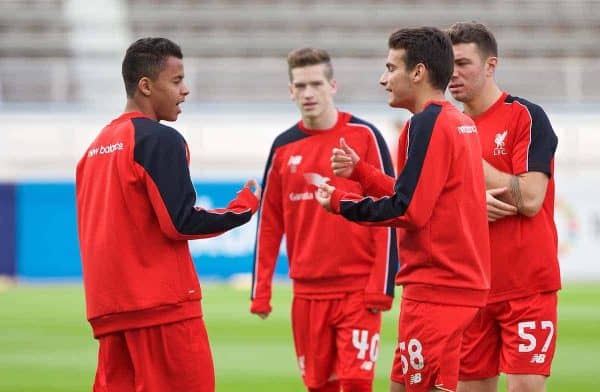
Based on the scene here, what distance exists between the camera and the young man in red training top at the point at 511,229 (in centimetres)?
513

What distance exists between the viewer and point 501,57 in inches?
878

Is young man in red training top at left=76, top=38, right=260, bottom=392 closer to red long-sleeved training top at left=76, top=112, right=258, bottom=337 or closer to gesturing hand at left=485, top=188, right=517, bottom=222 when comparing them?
red long-sleeved training top at left=76, top=112, right=258, bottom=337

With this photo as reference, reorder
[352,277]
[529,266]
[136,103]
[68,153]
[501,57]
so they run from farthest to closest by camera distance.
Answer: [501,57] < [68,153] < [352,277] < [529,266] < [136,103]

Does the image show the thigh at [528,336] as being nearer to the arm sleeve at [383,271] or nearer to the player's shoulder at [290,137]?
the arm sleeve at [383,271]

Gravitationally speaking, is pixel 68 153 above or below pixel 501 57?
below

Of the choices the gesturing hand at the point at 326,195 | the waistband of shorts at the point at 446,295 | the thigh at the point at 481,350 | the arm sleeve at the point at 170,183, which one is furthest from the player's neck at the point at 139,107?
the thigh at the point at 481,350

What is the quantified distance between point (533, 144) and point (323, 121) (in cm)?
169

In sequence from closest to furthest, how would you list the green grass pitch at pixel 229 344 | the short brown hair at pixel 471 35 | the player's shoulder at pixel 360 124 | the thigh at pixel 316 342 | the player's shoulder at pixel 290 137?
the short brown hair at pixel 471 35, the thigh at pixel 316 342, the player's shoulder at pixel 360 124, the player's shoulder at pixel 290 137, the green grass pitch at pixel 229 344

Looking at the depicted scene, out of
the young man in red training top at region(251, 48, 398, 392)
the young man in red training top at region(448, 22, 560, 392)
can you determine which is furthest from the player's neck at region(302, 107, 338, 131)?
the young man in red training top at region(448, 22, 560, 392)

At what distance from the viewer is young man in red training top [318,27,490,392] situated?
4422mm

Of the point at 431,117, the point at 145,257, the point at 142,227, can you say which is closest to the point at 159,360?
the point at 145,257

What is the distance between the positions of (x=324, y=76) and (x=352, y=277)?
1.26 m

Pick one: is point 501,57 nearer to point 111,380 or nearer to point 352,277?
point 352,277

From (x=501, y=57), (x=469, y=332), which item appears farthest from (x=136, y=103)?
(x=501, y=57)
